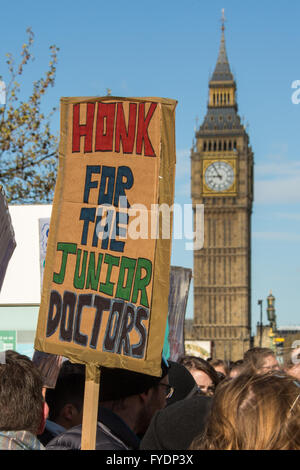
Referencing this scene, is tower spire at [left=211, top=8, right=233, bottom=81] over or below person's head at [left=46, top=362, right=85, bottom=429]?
over

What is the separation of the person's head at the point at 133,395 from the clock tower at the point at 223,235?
6787 cm

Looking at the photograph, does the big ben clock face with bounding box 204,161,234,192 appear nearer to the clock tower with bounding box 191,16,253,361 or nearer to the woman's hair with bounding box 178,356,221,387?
the clock tower with bounding box 191,16,253,361

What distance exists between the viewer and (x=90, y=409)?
106 inches

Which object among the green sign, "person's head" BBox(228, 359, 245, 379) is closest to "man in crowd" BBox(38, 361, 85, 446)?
"person's head" BBox(228, 359, 245, 379)

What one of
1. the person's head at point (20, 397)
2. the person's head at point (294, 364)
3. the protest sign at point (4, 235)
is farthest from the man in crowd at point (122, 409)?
the person's head at point (294, 364)

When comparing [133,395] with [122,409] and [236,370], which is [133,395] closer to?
[122,409]

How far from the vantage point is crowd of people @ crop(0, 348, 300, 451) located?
6.01 feet

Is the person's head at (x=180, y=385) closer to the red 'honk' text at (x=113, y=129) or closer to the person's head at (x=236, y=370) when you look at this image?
the person's head at (x=236, y=370)

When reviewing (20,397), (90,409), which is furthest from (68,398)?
(20,397)

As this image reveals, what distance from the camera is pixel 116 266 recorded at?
2.98 metres

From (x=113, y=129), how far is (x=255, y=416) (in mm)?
1574

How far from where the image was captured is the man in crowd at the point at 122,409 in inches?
106

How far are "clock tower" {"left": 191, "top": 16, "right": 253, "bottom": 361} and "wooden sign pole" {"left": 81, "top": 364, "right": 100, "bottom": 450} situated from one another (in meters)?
68.0

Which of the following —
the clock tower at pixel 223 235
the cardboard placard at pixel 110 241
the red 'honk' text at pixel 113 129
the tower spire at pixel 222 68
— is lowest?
the cardboard placard at pixel 110 241
